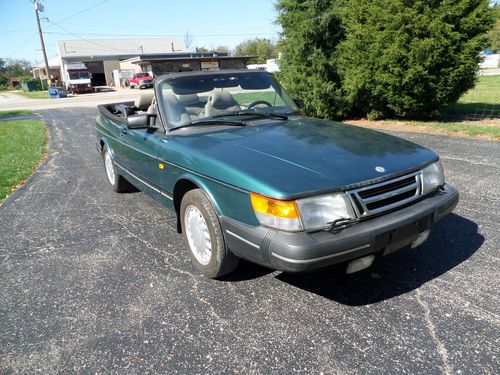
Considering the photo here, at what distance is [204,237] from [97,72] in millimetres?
62874

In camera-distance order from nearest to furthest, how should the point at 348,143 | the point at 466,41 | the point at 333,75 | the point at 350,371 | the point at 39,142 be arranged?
the point at 350,371, the point at 348,143, the point at 466,41, the point at 39,142, the point at 333,75

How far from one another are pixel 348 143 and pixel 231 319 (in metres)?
1.68

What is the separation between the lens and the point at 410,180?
2734 mm

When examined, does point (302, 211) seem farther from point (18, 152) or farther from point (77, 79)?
point (77, 79)

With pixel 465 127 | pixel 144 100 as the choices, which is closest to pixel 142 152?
pixel 144 100

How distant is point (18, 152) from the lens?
29.3ft

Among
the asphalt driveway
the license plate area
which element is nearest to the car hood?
the license plate area

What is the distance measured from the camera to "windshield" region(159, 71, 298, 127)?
369 cm

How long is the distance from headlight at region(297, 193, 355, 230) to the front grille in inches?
2.5

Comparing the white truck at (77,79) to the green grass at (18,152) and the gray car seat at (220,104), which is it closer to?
the green grass at (18,152)

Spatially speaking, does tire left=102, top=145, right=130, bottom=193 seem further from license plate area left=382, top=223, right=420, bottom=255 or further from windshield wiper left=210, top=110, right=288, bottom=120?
license plate area left=382, top=223, right=420, bottom=255

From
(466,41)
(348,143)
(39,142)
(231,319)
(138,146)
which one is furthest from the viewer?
(39,142)

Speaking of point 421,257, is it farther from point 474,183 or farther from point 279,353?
point 474,183

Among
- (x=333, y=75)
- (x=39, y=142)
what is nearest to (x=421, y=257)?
(x=333, y=75)
